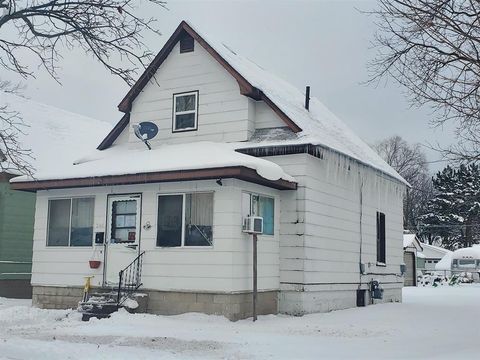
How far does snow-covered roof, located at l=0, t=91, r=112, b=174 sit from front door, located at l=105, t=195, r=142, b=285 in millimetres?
4896

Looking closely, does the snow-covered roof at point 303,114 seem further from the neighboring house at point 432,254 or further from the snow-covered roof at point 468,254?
the neighboring house at point 432,254

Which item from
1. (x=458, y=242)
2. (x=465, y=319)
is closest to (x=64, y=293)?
(x=465, y=319)

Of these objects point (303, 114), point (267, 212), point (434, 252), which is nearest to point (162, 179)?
point (267, 212)

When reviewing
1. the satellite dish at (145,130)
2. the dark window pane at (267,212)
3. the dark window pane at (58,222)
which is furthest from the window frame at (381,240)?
the dark window pane at (58,222)

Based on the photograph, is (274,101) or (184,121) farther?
(184,121)

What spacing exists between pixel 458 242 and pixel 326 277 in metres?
50.7

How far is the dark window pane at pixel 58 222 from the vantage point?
14.8m

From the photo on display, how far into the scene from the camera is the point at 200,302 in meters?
12.6

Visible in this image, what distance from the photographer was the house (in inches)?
497

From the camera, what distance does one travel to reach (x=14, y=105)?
21.6 m

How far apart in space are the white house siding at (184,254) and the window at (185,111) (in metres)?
2.58

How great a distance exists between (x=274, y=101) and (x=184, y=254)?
4.31 meters

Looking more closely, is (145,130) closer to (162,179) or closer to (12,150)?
(162,179)

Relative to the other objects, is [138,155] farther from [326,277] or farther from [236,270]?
[326,277]
